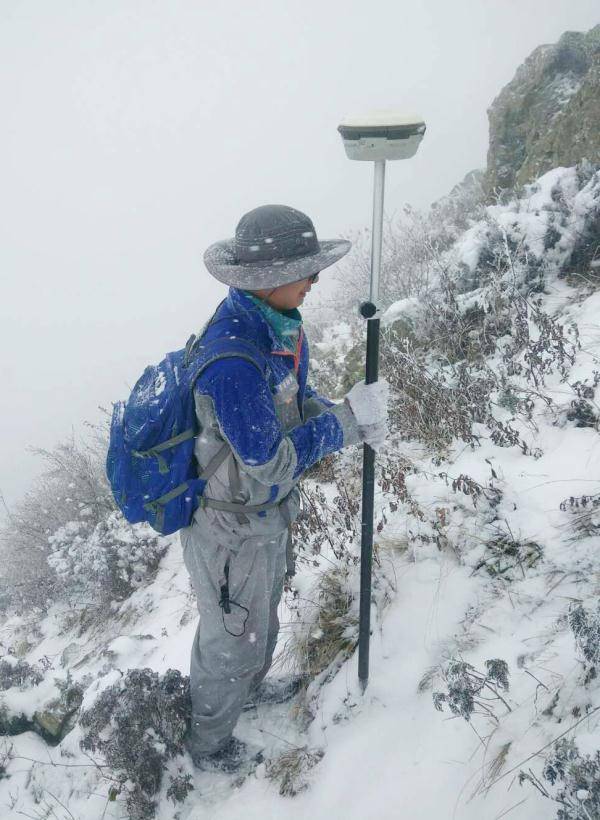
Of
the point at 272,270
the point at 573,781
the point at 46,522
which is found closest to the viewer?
the point at 573,781

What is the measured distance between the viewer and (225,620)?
2371 mm

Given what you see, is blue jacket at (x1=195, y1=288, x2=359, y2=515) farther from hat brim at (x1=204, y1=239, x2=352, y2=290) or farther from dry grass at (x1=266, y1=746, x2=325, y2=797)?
dry grass at (x1=266, y1=746, x2=325, y2=797)

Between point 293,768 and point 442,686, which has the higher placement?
point 442,686

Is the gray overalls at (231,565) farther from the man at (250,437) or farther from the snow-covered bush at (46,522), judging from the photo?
the snow-covered bush at (46,522)

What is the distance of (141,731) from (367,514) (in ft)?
5.06

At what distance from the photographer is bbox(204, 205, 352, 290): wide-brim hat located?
2.03 meters

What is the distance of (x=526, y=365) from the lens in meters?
3.84

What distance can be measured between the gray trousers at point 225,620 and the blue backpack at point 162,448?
21cm

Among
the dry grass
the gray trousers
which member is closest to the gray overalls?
the gray trousers

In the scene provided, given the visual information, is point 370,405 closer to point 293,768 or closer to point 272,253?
point 272,253

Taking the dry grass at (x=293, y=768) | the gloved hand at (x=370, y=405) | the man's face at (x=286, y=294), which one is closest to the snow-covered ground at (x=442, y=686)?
the dry grass at (x=293, y=768)

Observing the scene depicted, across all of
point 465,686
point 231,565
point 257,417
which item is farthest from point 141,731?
point 257,417

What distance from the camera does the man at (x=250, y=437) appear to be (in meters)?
1.94

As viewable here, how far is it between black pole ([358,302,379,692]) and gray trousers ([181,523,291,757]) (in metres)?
0.40
